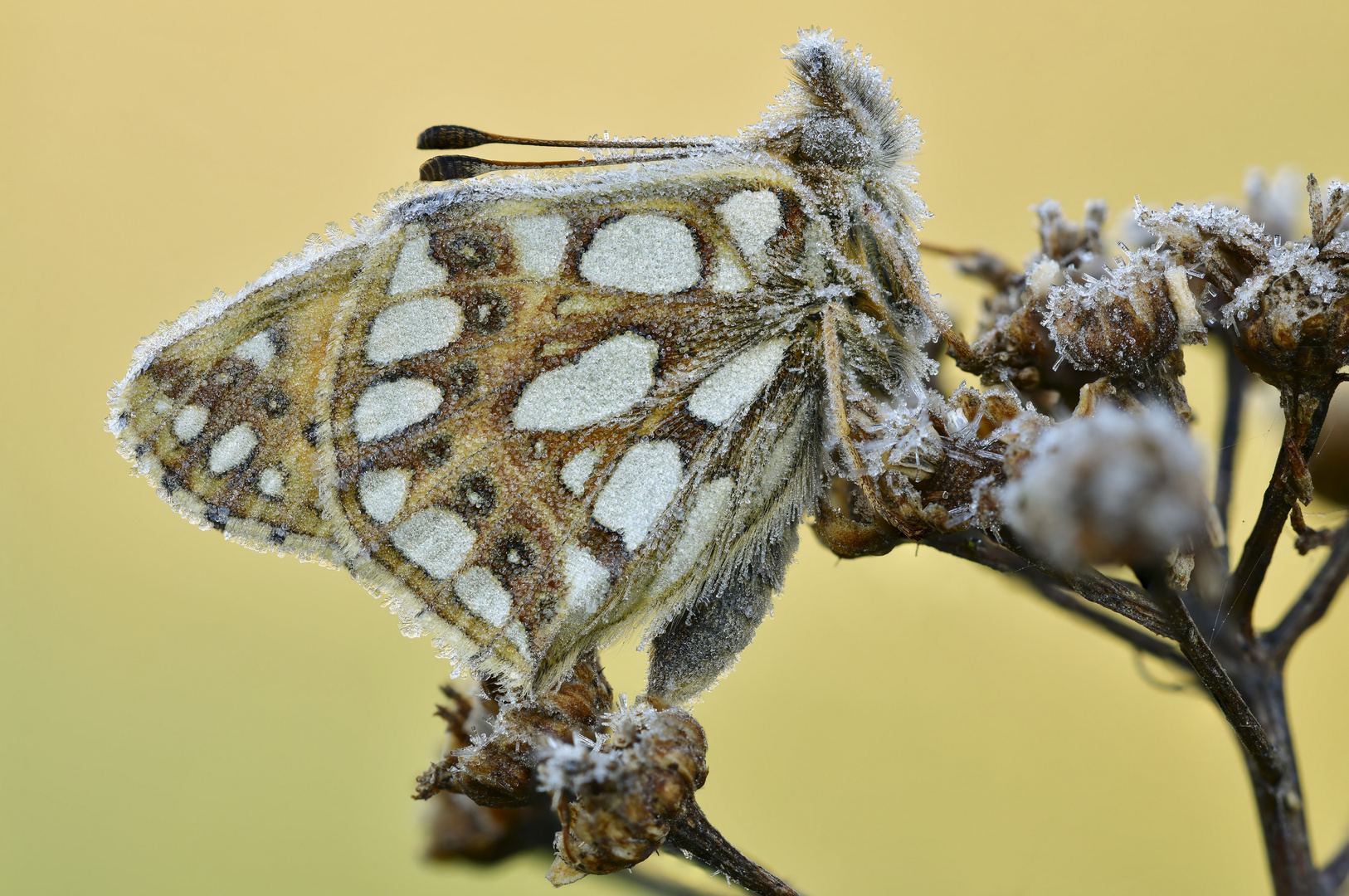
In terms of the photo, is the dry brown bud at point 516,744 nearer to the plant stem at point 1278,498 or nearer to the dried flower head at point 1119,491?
the dried flower head at point 1119,491

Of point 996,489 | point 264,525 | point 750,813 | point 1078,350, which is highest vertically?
point 1078,350

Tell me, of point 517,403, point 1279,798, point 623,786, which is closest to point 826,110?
point 517,403

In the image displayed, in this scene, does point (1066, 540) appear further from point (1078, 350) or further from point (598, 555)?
point (598, 555)

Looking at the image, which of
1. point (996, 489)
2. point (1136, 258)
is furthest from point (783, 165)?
point (996, 489)

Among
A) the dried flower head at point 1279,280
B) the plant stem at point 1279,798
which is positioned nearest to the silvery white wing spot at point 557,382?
the dried flower head at point 1279,280

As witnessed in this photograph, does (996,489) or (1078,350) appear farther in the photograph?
(1078,350)

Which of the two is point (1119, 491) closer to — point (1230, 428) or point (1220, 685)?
point (1220, 685)
